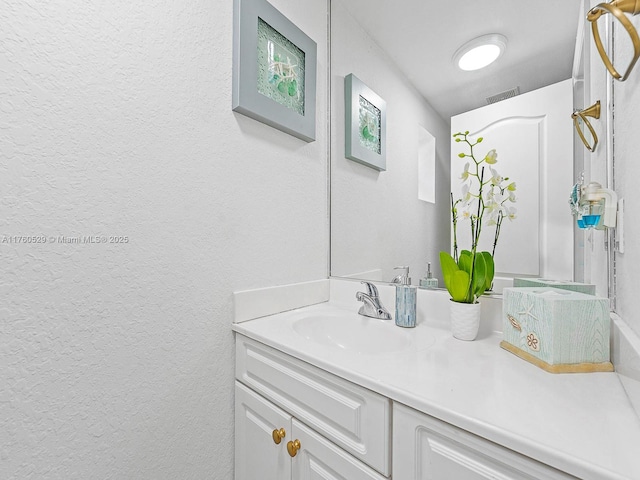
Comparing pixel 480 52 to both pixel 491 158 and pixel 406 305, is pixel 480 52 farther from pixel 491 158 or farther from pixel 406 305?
pixel 406 305

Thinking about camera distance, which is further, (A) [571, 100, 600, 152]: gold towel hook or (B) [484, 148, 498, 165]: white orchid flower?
(B) [484, 148, 498, 165]: white orchid flower

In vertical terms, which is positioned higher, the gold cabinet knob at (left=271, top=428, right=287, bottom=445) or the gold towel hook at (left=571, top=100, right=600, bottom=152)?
the gold towel hook at (left=571, top=100, right=600, bottom=152)

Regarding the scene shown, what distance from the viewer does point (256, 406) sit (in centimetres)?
88

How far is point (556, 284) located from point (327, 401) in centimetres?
67

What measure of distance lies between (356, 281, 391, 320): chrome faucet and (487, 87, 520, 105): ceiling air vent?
0.75 m

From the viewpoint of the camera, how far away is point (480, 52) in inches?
39.7

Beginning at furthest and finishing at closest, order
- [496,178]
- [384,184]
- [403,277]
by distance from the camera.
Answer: [384,184]
[403,277]
[496,178]

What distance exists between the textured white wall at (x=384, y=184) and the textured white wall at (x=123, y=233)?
1.42 feet

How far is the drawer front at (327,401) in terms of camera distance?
59 centimetres

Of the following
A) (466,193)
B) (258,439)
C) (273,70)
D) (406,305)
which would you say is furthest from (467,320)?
(273,70)

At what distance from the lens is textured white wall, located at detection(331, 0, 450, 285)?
1.10 metres

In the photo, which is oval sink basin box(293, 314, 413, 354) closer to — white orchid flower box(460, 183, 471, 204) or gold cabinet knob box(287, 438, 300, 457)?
gold cabinet knob box(287, 438, 300, 457)

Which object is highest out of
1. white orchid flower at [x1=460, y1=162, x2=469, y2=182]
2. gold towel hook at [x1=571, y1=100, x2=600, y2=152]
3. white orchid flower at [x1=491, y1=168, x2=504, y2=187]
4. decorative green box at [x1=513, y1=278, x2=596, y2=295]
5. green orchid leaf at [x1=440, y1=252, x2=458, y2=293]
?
gold towel hook at [x1=571, y1=100, x2=600, y2=152]

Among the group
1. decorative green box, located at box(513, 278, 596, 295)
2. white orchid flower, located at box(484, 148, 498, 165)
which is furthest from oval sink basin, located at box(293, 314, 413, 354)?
white orchid flower, located at box(484, 148, 498, 165)
